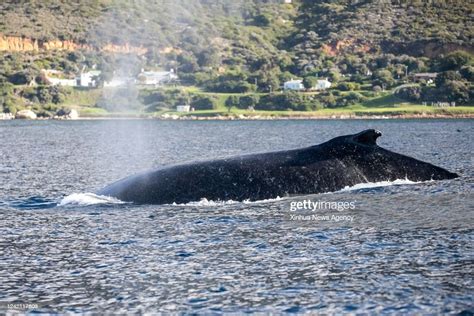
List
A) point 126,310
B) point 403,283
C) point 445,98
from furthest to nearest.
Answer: point 445,98
point 403,283
point 126,310

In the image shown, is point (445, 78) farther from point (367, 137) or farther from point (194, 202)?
point (194, 202)

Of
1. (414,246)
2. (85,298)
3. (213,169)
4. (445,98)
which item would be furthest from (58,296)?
(445,98)

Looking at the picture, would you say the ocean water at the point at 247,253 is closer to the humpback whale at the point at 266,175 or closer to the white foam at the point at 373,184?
the white foam at the point at 373,184

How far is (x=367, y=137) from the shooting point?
3038cm

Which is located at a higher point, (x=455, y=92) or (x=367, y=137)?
(x=455, y=92)

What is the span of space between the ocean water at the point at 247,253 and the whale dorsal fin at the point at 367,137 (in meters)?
1.65

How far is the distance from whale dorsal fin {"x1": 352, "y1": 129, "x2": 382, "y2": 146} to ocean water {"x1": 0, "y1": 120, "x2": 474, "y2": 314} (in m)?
1.65

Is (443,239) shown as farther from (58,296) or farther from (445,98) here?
(445,98)

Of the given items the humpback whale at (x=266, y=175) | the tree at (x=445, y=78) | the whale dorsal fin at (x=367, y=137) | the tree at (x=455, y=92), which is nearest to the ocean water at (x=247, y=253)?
the humpback whale at (x=266, y=175)

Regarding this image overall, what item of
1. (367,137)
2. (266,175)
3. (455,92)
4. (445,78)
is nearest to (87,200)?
(266,175)

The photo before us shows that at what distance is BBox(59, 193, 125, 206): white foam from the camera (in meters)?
29.9

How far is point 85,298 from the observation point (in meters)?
17.2

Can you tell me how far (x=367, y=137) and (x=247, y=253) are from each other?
10825 mm

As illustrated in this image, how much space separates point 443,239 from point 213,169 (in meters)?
9.90
